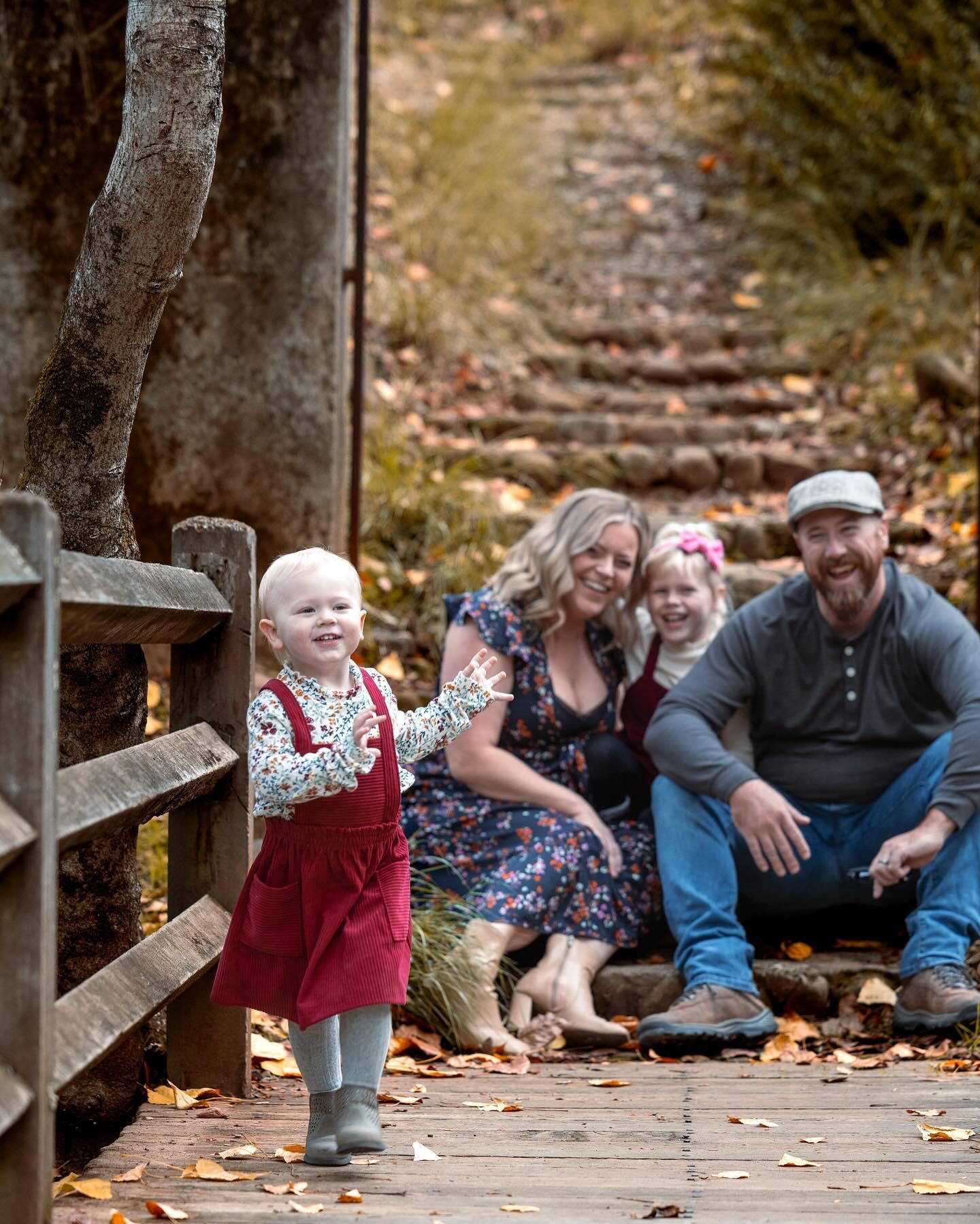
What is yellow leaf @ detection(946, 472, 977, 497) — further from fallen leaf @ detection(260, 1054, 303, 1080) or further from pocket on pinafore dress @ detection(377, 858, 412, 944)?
pocket on pinafore dress @ detection(377, 858, 412, 944)

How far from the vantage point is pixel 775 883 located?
400 cm

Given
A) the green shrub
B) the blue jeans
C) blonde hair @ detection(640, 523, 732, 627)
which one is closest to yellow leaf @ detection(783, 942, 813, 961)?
the blue jeans

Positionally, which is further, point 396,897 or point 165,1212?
point 396,897

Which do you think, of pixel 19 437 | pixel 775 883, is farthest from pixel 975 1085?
pixel 19 437

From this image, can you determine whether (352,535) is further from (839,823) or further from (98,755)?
(98,755)

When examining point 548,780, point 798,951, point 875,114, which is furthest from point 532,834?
point 875,114

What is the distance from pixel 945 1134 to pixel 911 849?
1060 mm

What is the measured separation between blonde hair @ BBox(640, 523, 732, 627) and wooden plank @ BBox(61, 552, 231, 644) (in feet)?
5.65

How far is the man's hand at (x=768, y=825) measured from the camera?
365 cm

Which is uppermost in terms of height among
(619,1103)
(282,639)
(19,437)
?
(19,437)

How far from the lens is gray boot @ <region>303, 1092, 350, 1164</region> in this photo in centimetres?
244

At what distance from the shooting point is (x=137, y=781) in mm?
2363

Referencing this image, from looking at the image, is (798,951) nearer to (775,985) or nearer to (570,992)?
(775,985)

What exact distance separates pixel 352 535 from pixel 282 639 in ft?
9.23
